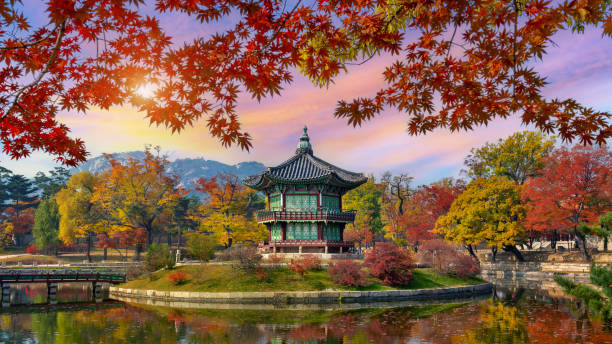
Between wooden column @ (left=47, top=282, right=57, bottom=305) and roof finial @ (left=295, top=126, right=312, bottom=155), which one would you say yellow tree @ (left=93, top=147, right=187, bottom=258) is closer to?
roof finial @ (left=295, top=126, right=312, bottom=155)

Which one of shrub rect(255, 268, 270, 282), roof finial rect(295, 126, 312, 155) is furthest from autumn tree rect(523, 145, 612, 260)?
shrub rect(255, 268, 270, 282)

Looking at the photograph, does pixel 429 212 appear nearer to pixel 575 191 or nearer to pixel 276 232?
pixel 575 191

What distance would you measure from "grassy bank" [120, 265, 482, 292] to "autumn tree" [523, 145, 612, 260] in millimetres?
12117

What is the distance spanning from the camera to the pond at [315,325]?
17.2 meters

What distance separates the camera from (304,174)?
42.0 meters

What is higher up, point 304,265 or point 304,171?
point 304,171

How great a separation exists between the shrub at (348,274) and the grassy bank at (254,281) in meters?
0.34

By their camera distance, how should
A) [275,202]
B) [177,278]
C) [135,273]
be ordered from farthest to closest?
1. [275,202]
2. [135,273]
3. [177,278]

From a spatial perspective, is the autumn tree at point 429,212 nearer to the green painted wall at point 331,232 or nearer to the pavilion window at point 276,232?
the green painted wall at point 331,232

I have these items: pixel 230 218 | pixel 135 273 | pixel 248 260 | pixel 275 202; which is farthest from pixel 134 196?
pixel 248 260

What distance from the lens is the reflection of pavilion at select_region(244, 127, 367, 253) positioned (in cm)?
4016

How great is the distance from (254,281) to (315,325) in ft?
35.4

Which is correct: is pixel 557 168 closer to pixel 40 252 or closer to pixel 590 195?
pixel 590 195

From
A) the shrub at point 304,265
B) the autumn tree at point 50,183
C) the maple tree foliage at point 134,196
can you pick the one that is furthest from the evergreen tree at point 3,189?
the shrub at point 304,265
